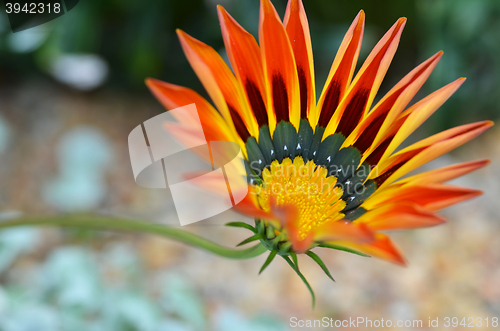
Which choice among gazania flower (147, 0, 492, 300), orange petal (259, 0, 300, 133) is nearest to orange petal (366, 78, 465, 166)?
gazania flower (147, 0, 492, 300)

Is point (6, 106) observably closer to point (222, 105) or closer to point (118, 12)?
point (118, 12)

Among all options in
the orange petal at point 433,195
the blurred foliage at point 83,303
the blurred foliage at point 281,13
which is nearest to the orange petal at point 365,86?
the orange petal at point 433,195

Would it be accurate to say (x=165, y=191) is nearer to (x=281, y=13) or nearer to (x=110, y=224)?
(x=281, y=13)

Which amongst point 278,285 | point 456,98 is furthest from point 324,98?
point 456,98

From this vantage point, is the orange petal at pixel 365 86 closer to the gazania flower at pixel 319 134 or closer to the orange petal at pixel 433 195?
the gazania flower at pixel 319 134

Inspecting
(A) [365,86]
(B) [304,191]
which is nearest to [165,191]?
(B) [304,191]

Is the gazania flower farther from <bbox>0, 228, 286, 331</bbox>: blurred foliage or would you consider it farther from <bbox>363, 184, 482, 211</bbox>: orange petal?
<bbox>0, 228, 286, 331</bbox>: blurred foliage
